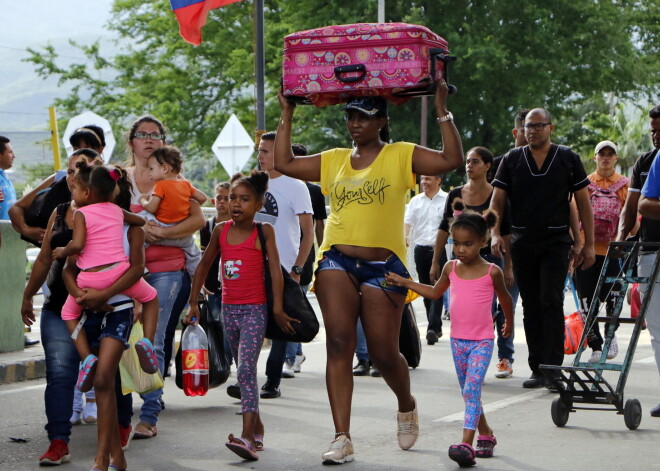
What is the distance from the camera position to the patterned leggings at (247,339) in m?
6.57

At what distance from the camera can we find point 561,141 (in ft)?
142

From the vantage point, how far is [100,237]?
6191mm

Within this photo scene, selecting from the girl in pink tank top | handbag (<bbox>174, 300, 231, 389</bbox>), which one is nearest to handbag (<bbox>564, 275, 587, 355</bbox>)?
handbag (<bbox>174, 300, 231, 389</bbox>)

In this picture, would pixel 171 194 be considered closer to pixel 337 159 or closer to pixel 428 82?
pixel 337 159

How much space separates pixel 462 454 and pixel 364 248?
1.21 meters

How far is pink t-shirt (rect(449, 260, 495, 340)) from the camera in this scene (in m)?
6.67

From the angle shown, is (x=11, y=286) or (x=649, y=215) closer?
(x=649, y=215)

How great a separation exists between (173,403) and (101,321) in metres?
2.64

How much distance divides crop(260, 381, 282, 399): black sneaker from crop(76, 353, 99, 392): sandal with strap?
3.01 m

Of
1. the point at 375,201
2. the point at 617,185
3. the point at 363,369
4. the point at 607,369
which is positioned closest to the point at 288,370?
the point at 363,369

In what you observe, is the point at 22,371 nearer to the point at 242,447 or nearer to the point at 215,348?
the point at 215,348

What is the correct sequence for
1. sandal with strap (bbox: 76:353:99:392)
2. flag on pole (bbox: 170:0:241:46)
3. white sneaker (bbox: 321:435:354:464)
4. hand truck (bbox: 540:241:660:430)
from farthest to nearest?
flag on pole (bbox: 170:0:241:46) → hand truck (bbox: 540:241:660:430) → white sneaker (bbox: 321:435:354:464) → sandal with strap (bbox: 76:353:99:392)

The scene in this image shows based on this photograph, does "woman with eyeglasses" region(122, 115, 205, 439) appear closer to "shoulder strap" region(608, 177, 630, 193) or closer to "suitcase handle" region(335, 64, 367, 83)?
"suitcase handle" region(335, 64, 367, 83)

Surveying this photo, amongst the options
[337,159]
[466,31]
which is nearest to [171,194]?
[337,159]
